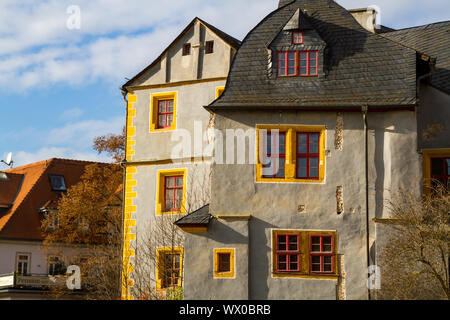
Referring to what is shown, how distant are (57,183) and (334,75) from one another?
28265 mm

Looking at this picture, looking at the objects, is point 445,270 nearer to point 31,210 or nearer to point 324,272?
point 324,272

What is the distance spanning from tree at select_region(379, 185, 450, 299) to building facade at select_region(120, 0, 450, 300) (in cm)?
52

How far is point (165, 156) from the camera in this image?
103 ft

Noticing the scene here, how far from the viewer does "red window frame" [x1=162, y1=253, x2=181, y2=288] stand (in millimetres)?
29625

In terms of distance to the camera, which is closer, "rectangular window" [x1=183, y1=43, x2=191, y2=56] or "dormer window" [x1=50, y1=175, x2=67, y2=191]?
"rectangular window" [x1=183, y1=43, x2=191, y2=56]

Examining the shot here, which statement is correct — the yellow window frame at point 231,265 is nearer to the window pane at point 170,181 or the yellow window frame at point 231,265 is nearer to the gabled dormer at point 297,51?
the gabled dormer at point 297,51

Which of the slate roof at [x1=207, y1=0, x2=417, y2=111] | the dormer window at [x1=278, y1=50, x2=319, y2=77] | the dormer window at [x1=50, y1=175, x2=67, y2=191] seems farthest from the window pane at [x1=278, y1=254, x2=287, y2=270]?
the dormer window at [x1=50, y1=175, x2=67, y2=191]

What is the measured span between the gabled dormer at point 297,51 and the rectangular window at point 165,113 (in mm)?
6016

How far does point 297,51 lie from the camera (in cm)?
2723

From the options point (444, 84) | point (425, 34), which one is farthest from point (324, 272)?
point (425, 34)

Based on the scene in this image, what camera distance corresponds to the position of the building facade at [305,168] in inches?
984

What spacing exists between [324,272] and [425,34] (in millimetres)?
12221

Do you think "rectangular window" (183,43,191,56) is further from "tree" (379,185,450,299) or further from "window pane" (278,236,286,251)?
"tree" (379,185,450,299)

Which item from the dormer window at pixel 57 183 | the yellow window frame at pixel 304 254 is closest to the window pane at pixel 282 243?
the yellow window frame at pixel 304 254
